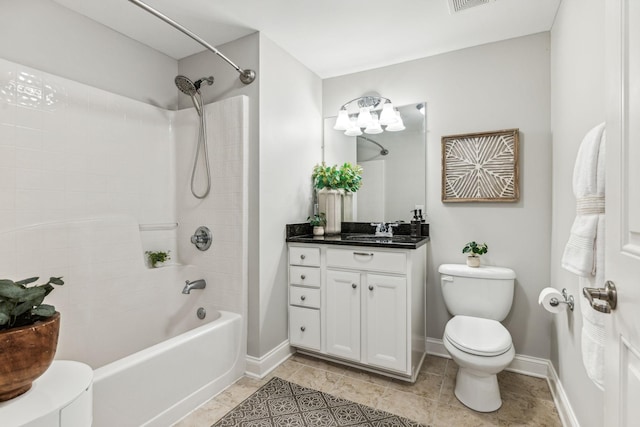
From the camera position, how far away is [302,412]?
1770 millimetres

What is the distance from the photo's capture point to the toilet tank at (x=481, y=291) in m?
2.07

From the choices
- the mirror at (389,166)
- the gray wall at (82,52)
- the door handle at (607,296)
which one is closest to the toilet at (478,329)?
the mirror at (389,166)

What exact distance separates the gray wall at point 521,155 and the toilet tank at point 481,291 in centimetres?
21

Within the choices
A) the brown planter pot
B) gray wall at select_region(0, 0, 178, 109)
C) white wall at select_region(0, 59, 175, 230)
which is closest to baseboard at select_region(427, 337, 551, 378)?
the brown planter pot

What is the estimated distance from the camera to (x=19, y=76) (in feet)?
5.46

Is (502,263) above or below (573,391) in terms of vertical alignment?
above

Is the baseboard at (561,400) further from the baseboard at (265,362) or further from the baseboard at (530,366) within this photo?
the baseboard at (265,362)

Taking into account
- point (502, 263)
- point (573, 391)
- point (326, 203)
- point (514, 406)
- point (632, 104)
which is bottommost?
point (514, 406)

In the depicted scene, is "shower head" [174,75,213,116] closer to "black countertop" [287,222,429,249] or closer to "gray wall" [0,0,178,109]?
"gray wall" [0,0,178,109]

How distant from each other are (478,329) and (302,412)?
115 cm

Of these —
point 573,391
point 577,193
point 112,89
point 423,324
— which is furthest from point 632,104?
point 112,89

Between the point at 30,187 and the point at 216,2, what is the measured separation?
1.47 m

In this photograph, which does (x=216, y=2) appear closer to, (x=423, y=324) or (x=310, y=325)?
(x=310, y=325)

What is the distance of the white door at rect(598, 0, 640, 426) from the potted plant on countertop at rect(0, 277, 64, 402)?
1599mm
